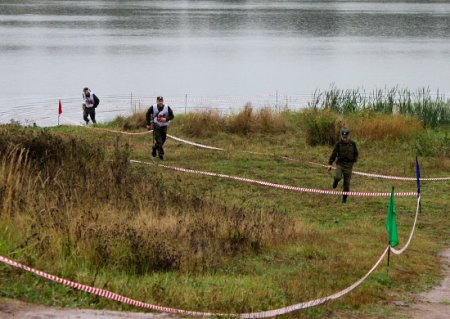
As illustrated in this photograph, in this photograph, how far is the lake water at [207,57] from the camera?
4388 cm

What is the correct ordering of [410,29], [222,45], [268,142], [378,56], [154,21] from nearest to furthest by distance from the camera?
[268,142] < [378,56] < [222,45] < [410,29] < [154,21]

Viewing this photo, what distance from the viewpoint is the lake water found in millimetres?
43875

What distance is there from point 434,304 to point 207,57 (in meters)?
53.9

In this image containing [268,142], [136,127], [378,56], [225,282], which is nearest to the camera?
[225,282]

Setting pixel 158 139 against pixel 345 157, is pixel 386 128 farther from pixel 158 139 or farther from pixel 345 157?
pixel 345 157

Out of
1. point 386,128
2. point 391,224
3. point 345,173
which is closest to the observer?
point 391,224

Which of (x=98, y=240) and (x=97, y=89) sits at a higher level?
(x=98, y=240)

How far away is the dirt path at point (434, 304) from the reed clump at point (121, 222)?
242 centimetres

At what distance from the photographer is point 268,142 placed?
25.5 metres

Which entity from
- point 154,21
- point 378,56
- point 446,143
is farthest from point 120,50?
point 446,143

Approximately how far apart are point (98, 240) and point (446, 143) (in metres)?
15.5

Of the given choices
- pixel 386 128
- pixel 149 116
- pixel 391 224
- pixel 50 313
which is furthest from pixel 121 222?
pixel 386 128

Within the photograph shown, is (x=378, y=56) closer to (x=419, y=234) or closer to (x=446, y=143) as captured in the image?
(x=446, y=143)

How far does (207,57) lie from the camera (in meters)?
63.2
